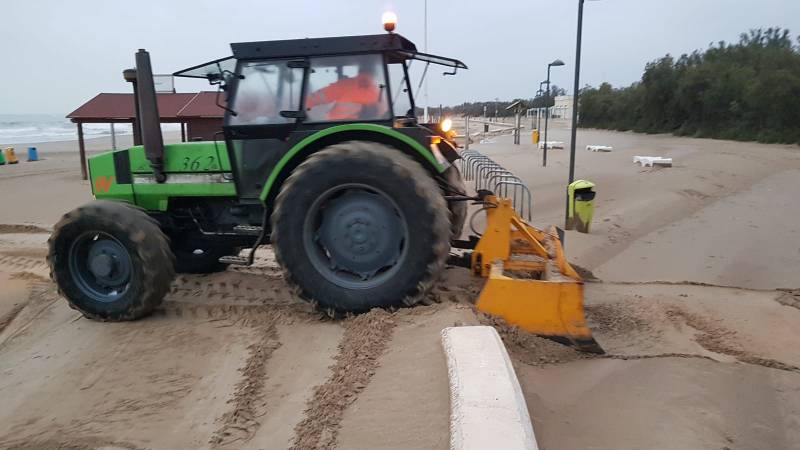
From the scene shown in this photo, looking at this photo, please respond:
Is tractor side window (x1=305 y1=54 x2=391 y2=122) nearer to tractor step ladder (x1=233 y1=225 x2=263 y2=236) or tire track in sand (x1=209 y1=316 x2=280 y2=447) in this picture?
tractor step ladder (x1=233 y1=225 x2=263 y2=236)

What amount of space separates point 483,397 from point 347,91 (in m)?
2.83

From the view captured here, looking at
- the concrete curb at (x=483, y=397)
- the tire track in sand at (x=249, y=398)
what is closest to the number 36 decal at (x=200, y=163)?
the tire track in sand at (x=249, y=398)

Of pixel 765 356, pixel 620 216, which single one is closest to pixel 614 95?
pixel 620 216

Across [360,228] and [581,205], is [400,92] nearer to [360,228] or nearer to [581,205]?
[360,228]

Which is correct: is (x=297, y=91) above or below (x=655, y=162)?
above

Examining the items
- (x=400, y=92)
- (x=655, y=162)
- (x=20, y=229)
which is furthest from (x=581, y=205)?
(x=20, y=229)

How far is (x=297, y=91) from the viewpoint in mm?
4512

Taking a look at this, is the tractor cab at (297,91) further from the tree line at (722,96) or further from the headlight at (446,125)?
the tree line at (722,96)

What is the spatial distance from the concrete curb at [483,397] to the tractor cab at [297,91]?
5.86 feet

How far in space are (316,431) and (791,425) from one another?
8.19 ft

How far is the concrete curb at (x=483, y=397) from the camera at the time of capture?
7.37 ft

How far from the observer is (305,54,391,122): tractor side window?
4465mm

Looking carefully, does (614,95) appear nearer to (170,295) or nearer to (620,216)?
(620,216)

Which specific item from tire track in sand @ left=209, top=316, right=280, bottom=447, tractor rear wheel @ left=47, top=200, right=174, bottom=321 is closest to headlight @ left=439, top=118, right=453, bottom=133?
tire track in sand @ left=209, top=316, right=280, bottom=447
